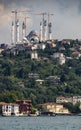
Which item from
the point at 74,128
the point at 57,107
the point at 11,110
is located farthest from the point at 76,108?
the point at 74,128

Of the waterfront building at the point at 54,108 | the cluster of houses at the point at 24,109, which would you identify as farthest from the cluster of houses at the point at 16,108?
the waterfront building at the point at 54,108

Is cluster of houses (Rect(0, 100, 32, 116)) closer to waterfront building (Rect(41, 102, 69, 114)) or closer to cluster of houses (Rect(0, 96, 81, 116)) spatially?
cluster of houses (Rect(0, 96, 81, 116))

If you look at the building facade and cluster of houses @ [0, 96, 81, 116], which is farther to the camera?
the building facade

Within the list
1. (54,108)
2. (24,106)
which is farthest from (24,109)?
(54,108)

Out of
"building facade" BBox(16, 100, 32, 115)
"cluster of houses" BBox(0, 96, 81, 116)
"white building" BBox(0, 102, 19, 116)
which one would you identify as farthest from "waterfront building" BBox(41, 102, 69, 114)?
"white building" BBox(0, 102, 19, 116)

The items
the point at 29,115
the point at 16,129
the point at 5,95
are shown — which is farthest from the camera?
the point at 5,95

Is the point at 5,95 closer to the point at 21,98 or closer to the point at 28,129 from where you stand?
the point at 21,98

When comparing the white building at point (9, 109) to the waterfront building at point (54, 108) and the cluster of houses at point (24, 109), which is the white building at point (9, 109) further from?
the waterfront building at point (54, 108)

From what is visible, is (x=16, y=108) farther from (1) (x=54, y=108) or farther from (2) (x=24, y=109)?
(1) (x=54, y=108)

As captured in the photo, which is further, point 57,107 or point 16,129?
point 57,107

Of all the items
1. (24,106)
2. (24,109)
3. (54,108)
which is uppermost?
(24,106)

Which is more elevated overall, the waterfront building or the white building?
the white building
